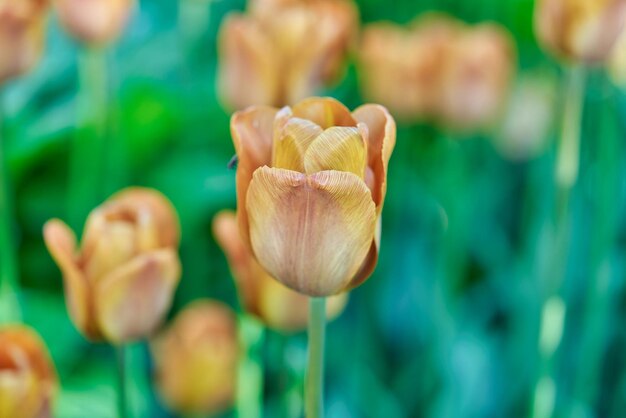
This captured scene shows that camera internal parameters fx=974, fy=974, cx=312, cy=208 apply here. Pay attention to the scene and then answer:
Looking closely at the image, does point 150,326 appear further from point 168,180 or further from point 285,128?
point 168,180

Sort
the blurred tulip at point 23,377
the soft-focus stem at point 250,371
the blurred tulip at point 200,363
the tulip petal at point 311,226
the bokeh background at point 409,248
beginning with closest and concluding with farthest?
the tulip petal at point 311,226, the blurred tulip at point 23,377, the soft-focus stem at point 250,371, the blurred tulip at point 200,363, the bokeh background at point 409,248

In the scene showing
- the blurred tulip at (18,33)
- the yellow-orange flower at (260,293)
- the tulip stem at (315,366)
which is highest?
the blurred tulip at (18,33)

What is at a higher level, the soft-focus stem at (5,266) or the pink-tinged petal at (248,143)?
the pink-tinged petal at (248,143)

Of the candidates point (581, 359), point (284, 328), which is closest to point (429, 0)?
point (581, 359)

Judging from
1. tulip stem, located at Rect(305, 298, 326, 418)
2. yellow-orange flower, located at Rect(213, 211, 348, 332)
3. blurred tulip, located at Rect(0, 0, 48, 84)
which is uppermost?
blurred tulip, located at Rect(0, 0, 48, 84)

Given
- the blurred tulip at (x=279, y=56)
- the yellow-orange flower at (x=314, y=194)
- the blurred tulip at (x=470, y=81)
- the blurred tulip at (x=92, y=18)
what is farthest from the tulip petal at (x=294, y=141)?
the blurred tulip at (x=470, y=81)

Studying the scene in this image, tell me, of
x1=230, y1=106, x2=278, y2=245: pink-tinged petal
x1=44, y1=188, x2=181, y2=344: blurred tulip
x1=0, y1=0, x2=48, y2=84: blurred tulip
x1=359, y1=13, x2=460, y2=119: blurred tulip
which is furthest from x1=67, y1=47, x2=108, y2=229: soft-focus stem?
x1=230, y1=106, x2=278, y2=245: pink-tinged petal

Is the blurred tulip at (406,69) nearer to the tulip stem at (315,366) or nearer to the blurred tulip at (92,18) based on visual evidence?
the blurred tulip at (92,18)

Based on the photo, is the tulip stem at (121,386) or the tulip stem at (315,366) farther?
the tulip stem at (121,386)

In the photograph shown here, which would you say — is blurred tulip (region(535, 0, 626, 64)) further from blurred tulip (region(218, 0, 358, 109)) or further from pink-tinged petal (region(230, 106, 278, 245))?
pink-tinged petal (region(230, 106, 278, 245))
